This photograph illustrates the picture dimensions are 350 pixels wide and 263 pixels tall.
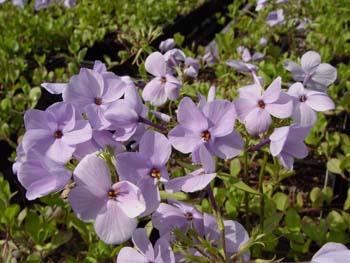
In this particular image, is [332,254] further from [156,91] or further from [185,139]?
[156,91]

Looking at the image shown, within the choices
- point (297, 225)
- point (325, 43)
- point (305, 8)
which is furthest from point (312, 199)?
point (305, 8)

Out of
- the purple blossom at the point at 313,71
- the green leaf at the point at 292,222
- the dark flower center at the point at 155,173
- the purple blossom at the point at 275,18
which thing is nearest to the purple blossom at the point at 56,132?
the dark flower center at the point at 155,173

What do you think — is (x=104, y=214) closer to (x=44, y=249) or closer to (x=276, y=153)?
(x=276, y=153)

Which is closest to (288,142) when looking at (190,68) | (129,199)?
(129,199)

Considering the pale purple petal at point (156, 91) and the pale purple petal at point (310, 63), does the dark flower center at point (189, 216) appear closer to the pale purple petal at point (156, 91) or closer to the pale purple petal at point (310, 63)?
the pale purple petal at point (156, 91)

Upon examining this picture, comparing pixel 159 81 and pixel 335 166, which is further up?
pixel 159 81

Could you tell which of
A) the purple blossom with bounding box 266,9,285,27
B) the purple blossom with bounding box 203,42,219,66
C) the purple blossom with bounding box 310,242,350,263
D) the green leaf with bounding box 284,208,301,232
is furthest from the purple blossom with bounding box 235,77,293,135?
the purple blossom with bounding box 266,9,285,27
